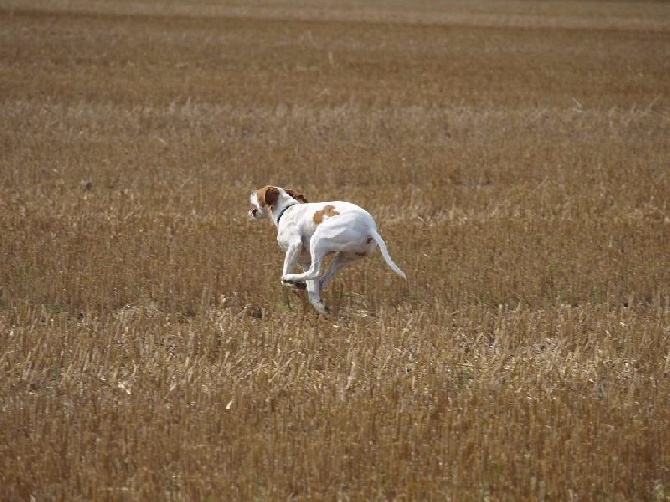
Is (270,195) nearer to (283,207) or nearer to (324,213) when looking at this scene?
(283,207)

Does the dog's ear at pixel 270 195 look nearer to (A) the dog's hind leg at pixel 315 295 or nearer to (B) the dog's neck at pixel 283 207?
(B) the dog's neck at pixel 283 207

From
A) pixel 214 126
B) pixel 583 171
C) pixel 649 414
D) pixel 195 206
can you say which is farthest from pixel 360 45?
pixel 649 414

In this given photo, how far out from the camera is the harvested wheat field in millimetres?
5559

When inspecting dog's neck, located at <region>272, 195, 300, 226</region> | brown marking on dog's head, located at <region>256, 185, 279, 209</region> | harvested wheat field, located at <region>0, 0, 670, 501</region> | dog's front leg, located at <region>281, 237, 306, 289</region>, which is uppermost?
brown marking on dog's head, located at <region>256, 185, 279, 209</region>

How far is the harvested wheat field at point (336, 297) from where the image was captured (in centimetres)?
556

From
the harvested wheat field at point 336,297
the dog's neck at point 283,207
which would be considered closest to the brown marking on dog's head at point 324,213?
the dog's neck at point 283,207

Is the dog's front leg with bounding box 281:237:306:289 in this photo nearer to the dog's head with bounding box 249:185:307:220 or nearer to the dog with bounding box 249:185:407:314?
the dog with bounding box 249:185:407:314

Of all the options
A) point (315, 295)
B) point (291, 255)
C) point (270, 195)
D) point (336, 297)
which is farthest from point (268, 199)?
point (336, 297)

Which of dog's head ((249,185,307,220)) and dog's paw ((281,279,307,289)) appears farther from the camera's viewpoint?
dog's head ((249,185,307,220))

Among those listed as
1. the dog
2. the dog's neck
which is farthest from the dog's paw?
the dog's neck

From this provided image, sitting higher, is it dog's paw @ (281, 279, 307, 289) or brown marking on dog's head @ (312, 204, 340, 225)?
brown marking on dog's head @ (312, 204, 340, 225)

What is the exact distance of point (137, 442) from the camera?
5.70m

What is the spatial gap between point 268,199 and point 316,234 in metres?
0.71

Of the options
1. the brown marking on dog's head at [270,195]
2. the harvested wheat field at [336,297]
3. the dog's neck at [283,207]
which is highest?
the brown marking on dog's head at [270,195]
